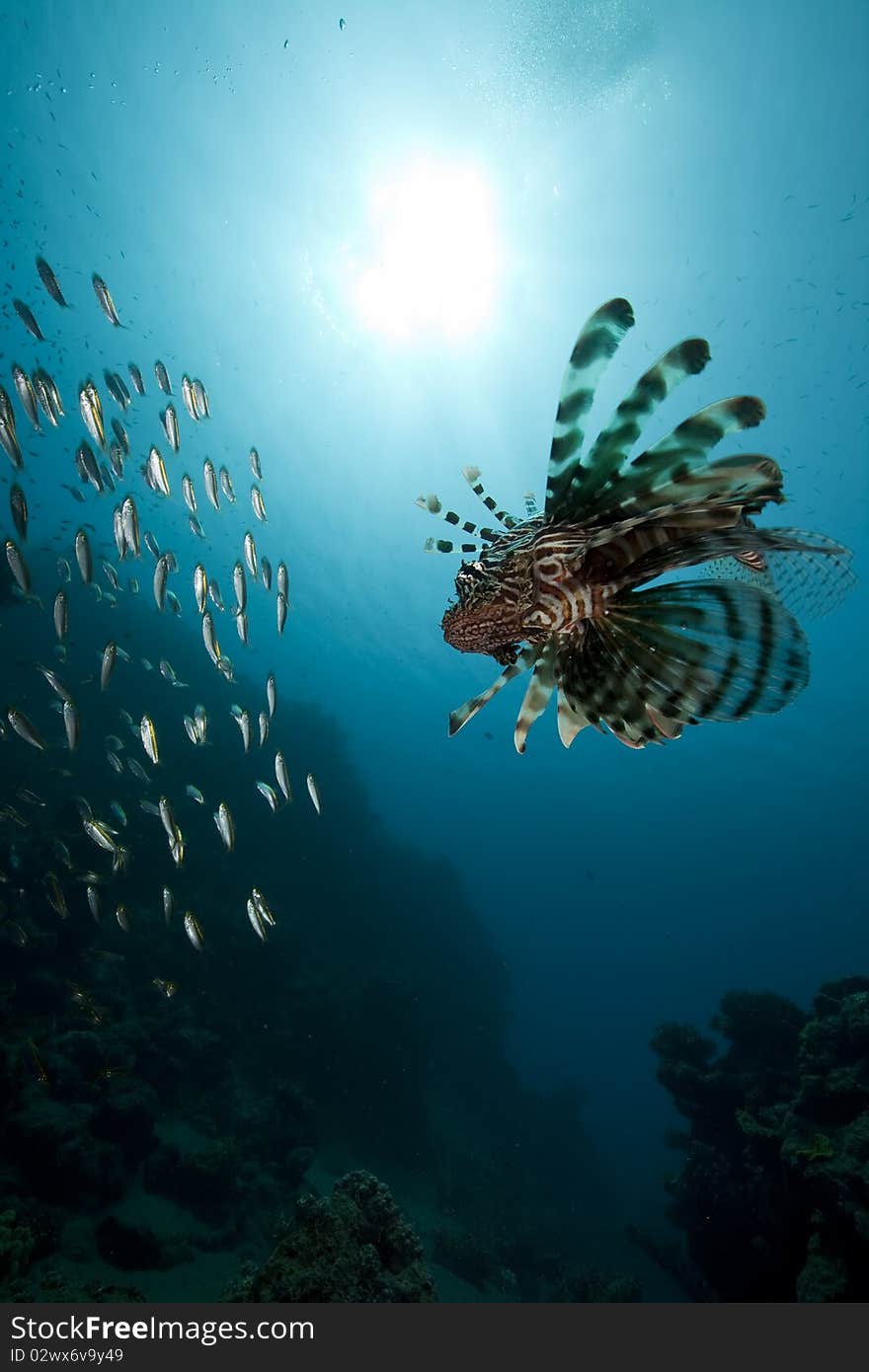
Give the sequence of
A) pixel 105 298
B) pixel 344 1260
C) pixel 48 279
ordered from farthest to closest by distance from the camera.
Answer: pixel 105 298, pixel 48 279, pixel 344 1260

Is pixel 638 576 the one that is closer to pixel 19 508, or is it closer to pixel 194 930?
pixel 19 508

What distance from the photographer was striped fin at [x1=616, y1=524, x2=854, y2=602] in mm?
2041

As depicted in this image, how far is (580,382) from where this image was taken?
212 centimetres

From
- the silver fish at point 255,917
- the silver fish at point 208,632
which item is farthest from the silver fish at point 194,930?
the silver fish at point 208,632

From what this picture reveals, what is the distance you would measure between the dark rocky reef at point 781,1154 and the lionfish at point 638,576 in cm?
753

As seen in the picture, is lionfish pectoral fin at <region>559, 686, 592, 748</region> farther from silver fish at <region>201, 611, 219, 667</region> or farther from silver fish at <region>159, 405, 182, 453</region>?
silver fish at <region>159, 405, 182, 453</region>

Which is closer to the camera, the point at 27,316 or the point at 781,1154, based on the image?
the point at 27,316

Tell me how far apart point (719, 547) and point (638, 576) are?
1.06ft

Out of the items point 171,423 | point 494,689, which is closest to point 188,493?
point 171,423

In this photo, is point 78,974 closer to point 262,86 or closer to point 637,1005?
point 262,86

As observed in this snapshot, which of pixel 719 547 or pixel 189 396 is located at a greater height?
pixel 189 396

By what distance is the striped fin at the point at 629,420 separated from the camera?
1.99 metres

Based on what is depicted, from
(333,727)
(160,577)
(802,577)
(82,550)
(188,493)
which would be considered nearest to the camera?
(802,577)

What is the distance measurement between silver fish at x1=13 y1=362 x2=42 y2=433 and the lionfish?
4.31m
